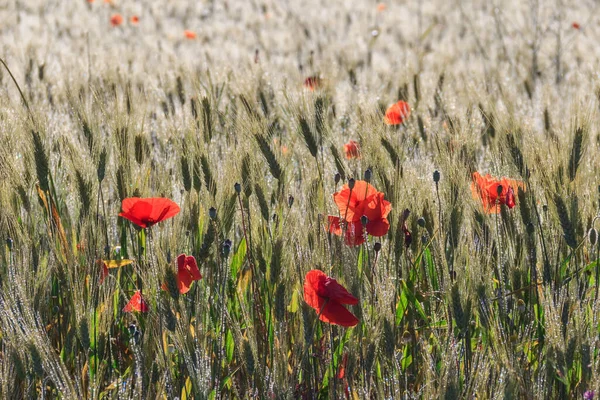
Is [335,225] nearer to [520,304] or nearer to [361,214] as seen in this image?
[361,214]

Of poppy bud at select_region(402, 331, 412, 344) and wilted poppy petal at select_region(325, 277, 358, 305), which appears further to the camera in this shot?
poppy bud at select_region(402, 331, 412, 344)

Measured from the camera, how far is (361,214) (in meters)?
1.41

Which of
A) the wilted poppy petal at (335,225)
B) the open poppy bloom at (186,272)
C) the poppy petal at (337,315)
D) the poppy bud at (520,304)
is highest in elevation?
the wilted poppy petal at (335,225)

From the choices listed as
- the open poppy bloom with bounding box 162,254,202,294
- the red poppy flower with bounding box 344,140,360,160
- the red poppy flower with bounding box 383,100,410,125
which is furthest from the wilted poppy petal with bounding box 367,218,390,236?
the red poppy flower with bounding box 383,100,410,125

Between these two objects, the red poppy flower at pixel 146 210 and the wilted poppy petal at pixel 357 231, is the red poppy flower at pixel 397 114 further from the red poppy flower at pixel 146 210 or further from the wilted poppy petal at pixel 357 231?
the red poppy flower at pixel 146 210

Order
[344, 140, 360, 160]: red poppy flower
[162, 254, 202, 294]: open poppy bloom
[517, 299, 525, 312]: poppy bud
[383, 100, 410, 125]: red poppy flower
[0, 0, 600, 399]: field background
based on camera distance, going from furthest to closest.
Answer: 1. [383, 100, 410, 125]: red poppy flower
2. [344, 140, 360, 160]: red poppy flower
3. [517, 299, 525, 312]: poppy bud
4. [162, 254, 202, 294]: open poppy bloom
5. [0, 0, 600, 399]: field background

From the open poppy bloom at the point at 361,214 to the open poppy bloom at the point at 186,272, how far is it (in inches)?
9.3

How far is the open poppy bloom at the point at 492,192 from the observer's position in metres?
1.46

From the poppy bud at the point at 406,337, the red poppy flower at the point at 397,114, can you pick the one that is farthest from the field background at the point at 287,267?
the red poppy flower at the point at 397,114

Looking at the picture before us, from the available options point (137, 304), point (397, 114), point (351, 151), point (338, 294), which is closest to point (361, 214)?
point (338, 294)

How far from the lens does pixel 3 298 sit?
124cm

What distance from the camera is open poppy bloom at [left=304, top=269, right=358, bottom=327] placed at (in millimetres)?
1178

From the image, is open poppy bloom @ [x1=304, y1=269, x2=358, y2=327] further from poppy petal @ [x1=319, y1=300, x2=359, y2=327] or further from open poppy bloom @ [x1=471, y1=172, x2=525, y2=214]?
open poppy bloom @ [x1=471, y1=172, x2=525, y2=214]

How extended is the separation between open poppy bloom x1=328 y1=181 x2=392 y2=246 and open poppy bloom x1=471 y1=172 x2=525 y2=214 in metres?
0.18
